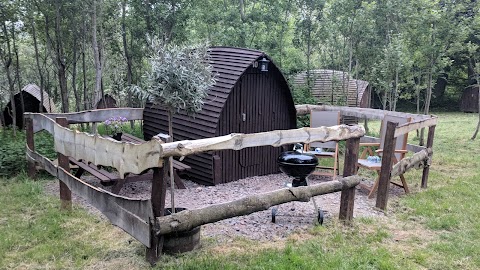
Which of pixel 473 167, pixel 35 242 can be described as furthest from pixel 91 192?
pixel 473 167

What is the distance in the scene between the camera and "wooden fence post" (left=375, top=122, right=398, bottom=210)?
4.90 m

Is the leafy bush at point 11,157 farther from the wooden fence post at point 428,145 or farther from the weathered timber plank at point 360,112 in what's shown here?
the wooden fence post at point 428,145

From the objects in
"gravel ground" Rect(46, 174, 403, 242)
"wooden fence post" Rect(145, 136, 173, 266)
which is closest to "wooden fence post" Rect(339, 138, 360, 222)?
"gravel ground" Rect(46, 174, 403, 242)

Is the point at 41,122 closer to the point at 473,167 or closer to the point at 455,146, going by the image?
the point at 473,167

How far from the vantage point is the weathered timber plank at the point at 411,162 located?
5.27m

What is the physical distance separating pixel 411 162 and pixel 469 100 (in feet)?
59.9

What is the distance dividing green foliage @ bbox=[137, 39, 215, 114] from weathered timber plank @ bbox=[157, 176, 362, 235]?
135 centimetres

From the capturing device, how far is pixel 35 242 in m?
3.84

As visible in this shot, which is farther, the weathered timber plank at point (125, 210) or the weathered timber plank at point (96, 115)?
the weathered timber plank at point (96, 115)

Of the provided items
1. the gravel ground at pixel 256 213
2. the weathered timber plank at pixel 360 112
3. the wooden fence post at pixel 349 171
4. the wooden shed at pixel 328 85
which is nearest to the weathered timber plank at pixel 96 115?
the gravel ground at pixel 256 213

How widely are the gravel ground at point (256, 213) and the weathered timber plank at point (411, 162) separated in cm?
58

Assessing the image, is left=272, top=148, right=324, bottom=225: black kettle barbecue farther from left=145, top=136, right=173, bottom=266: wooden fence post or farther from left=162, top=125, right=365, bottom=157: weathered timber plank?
left=145, top=136, right=173, bottom=266: wooden fence post

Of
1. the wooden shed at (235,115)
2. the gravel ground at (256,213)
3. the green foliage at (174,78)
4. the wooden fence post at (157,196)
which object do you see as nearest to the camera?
the wooden fence post at (157,196)

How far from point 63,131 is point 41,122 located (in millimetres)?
1313
